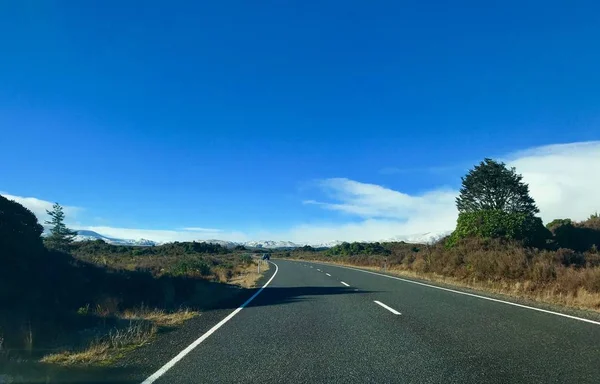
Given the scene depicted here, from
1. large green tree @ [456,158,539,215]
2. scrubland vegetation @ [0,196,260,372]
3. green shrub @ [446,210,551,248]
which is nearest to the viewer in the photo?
scrubland vegetation @ [0,196,260,372]

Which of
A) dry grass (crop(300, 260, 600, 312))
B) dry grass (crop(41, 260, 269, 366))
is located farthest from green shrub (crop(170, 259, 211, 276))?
dry grass (crop(300, 260, 600, 312))

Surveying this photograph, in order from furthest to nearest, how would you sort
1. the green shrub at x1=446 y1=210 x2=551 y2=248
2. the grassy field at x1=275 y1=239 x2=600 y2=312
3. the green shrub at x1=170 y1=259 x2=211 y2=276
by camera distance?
the green shrub at x1=446 y1=210 x2=551 y2=248 < the green shrub at x1=170 y1=259 x2=211 y2=276 < the grassy field at x1=275 y1=239 x2=600 y2=312

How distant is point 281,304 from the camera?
14242mm

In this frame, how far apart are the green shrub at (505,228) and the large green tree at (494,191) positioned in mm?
17047

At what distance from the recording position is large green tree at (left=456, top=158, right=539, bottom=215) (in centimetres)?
4566

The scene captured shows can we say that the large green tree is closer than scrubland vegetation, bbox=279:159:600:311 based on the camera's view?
No

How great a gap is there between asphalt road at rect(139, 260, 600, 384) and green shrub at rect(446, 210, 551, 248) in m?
15.5

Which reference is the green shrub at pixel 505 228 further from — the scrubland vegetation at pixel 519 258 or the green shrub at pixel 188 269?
the green shrub at pixel 188 269

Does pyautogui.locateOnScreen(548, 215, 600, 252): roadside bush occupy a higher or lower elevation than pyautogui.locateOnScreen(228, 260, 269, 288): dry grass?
higher

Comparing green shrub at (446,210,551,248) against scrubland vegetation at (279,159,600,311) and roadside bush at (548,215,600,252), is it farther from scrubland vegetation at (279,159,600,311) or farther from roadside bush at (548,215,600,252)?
roadside bush at (548,215,600,252)

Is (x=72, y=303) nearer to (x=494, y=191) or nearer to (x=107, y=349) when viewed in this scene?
(x=107, y=349)

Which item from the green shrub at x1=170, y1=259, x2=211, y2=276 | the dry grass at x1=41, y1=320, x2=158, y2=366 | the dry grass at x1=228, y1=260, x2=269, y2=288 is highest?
the green shrub at x1=170, y1=259, x2=211, y2=276

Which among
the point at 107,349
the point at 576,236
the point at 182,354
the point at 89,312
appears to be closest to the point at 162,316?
the point at 89,312

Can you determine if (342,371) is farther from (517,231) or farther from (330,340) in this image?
(517,231)
